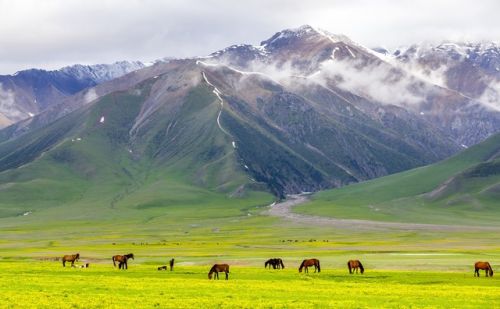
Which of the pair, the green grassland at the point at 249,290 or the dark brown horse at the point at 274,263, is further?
the dark brown horse at the point at 274,263

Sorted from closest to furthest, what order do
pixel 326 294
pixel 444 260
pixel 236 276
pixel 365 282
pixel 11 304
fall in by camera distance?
pixel 11 304
pixel 326 294
pixel 365 282
pixel 236 276
pixel 444 260

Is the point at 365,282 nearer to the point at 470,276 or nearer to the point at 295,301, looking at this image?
the point at 470,276

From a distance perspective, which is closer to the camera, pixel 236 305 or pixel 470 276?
pixel 236 305

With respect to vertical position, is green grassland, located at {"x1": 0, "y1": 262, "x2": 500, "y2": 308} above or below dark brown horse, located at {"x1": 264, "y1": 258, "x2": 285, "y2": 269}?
below

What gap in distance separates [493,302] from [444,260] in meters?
49.5

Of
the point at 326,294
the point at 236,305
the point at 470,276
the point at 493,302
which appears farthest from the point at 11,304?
the point at 470,276

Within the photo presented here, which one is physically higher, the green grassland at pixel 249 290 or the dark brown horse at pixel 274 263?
the dark brown horse at pixel 274 263

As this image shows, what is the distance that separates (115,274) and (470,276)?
37.3 meters

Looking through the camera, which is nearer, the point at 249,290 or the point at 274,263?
the point at 249,290

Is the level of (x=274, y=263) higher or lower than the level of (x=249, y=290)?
higher

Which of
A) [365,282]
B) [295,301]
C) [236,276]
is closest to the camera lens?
[295,301]

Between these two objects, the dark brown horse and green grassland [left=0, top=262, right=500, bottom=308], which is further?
the dark brown horse

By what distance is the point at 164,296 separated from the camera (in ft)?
165

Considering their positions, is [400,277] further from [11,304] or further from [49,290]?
[11,304]
